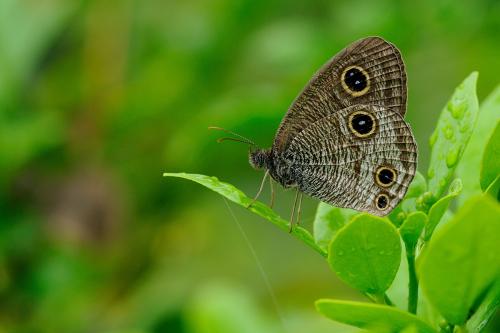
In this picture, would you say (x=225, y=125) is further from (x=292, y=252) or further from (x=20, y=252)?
(x=292, y=252)

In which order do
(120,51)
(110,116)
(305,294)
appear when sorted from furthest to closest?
(305,294), (120,51), (110,116)

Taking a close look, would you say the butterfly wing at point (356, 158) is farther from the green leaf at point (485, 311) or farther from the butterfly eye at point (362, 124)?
the green leaf at point (485, 311)

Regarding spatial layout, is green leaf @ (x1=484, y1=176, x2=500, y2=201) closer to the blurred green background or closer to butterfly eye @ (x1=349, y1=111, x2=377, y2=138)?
butterfly eye @ (x1=349, y1=111, x2=377, y2=138)

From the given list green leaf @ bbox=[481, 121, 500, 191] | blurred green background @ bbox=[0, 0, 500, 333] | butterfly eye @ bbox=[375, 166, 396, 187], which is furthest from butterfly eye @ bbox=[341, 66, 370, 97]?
blurred green background @ bbox=[0, 0, 500, 333]

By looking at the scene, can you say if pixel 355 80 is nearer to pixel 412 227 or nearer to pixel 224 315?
pixel 412 227

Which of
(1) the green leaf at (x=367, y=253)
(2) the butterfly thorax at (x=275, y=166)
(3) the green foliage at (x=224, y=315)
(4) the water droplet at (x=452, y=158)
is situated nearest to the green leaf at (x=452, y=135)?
(4) the water droplet at (x=452, y=158)

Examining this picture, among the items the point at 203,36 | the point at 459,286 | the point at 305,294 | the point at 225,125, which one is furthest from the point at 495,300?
the point at 305,294
